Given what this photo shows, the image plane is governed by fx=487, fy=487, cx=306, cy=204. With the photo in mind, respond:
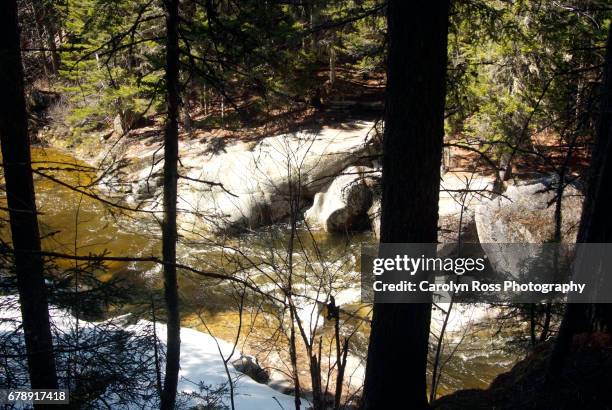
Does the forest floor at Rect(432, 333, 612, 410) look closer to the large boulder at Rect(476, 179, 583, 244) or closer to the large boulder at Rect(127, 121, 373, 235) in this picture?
the large boulder at Rect(476, 179, 583, 244)

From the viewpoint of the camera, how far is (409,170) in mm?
3502

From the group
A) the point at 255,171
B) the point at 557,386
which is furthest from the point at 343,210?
the point at 557,386

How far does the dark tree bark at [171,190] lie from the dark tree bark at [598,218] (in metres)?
3.97

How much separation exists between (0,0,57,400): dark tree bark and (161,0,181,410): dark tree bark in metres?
1.35

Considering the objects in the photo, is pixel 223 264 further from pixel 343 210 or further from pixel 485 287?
pixel 485 287

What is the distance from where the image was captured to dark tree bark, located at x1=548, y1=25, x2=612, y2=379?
346 centimetres

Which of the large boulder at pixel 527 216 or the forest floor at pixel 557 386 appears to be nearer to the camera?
the forest floor at pixel 557 386

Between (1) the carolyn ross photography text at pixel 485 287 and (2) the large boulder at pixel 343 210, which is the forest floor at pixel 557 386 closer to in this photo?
(1) the carolyn ross photography text at pixel 485 287

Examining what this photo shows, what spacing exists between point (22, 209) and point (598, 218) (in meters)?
4.80

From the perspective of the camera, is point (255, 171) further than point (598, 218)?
Yes

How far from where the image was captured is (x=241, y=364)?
27.6ft

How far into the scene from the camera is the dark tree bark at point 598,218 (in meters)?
3.46

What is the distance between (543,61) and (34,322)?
38.9 feet

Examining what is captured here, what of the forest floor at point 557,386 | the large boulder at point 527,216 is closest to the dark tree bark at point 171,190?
the forest floor at point 557,386
